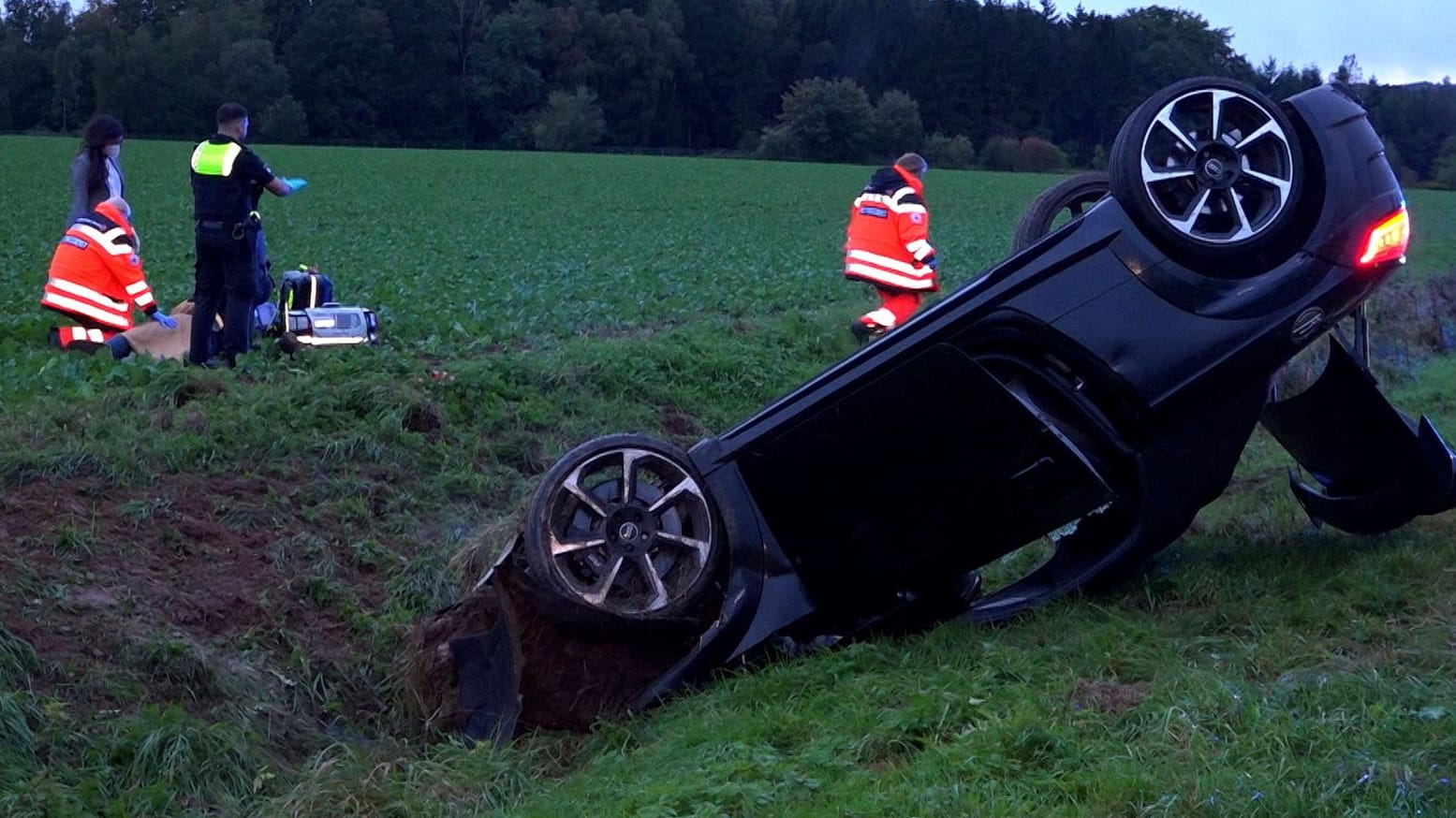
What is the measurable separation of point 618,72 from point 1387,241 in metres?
77.8

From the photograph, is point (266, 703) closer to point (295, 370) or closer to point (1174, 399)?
point (1174, 399)

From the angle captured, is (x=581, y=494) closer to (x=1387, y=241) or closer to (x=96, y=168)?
(x=1387, y=241)

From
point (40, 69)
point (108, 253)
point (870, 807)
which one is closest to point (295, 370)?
point (108, 253)

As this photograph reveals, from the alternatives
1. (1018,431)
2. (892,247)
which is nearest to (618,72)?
(892,247)

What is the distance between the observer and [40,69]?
235 ft

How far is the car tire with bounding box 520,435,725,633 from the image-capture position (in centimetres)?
484

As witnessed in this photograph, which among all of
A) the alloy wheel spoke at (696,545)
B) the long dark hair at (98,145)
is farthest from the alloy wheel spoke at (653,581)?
the long dark hair at (98,145)

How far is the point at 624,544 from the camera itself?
490 centimetres

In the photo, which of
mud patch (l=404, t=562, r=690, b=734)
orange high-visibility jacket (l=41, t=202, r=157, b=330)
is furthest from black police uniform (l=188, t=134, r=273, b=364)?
mud patch (l=404, t=562, r=690, b=734)

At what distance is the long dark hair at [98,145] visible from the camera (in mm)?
10383

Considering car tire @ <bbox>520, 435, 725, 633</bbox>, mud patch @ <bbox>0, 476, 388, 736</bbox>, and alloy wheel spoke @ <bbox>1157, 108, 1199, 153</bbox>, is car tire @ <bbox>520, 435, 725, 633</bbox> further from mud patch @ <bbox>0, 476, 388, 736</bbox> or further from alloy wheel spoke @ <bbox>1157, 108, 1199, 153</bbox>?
alloy wheel spoke @ <bbox>1157, 108, 1199, 153</bbox>

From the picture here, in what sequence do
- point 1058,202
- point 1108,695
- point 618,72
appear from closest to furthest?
point 1108,695, point 1058,202, point 618,72

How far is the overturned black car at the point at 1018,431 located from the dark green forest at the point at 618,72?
53106 millimetres

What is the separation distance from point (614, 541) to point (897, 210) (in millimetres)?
8055
